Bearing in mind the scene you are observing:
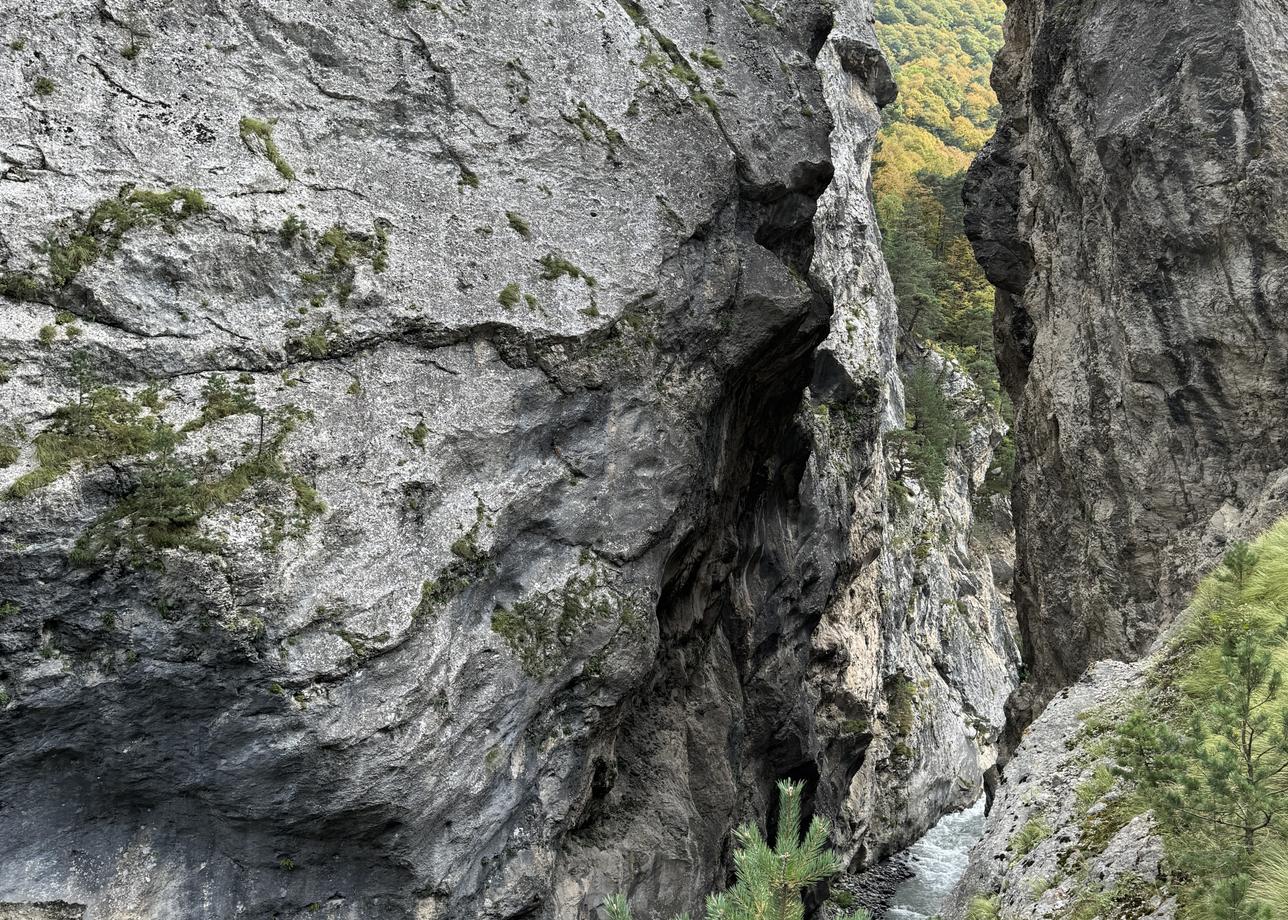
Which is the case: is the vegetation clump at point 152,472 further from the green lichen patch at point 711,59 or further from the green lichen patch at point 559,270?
the green lichen patch at point 711,59

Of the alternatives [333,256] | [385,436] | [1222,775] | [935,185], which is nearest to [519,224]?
[333,256]

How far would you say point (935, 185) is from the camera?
52.4 metres

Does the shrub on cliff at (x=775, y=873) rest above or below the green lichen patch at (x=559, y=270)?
below

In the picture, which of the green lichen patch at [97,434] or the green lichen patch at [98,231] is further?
the green lichen patch at [98,231]

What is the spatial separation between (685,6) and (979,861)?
1442 cm

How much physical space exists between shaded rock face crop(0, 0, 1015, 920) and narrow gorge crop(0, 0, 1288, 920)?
0.05m

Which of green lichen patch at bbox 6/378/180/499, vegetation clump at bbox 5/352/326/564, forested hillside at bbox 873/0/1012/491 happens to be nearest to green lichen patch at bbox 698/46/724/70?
vegetation clump at bbox 5/352/326/564

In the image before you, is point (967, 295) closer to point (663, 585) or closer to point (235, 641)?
point (663, 585)

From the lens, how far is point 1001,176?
68.4 feet

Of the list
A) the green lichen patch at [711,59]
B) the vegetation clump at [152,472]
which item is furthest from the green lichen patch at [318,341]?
the green lichen patch at [711,59]

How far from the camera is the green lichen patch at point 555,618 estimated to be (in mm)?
11914

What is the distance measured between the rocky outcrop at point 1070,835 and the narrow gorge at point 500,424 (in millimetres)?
53

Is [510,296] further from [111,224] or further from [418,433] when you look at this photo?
[111,224]

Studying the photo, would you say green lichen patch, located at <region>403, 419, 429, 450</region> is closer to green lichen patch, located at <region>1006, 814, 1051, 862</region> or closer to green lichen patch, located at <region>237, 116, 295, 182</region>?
green lichen patch, located at <region>237, 116, 295, 182</region>
